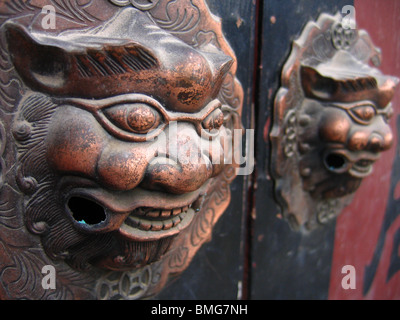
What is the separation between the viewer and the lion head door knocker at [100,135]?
0.39 m

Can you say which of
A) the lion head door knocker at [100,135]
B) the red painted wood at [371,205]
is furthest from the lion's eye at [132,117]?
the red painted wood at [371,205]

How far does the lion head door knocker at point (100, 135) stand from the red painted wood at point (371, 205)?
47cm

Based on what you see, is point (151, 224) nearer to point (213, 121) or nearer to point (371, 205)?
point (213, 121)

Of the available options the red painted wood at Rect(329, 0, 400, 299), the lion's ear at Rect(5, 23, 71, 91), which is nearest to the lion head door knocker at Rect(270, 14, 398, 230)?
the red painted wood at Rect(329, 0, 400, 299)

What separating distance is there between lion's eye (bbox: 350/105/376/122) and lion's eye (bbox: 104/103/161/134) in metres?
0.39

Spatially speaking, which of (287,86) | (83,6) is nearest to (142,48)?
(83,6)

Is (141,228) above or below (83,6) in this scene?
below

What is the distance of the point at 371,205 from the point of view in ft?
2.85

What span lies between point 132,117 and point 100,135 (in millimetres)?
40

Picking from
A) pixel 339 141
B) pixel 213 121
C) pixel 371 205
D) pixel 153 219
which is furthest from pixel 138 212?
pixel 371 205

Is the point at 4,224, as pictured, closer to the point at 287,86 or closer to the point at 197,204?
the point at 197,204

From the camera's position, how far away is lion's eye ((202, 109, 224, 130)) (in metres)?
0.45

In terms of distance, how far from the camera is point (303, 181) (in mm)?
694

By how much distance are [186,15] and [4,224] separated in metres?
0.36
